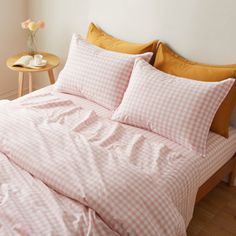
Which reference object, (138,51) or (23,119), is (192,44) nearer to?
(138,51)

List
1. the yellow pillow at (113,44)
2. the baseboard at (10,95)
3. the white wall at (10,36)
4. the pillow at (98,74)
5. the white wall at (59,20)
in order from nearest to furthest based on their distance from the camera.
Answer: the pillow at (98,74) < the yellow pillow at (113,44) < the white wall at (59,20) < the white wall at (10,36) < the baseboard at (10,95)

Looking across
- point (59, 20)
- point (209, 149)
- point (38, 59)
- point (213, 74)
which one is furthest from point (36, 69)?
point (209, 149)

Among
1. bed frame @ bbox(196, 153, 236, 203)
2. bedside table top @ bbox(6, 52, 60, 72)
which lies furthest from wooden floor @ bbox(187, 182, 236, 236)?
bedside table top @ bbox(6, 52, 60, 72)

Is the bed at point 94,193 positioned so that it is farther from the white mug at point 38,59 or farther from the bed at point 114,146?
the white mug at point 38,59

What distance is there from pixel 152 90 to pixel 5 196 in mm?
972

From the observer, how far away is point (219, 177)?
7.07 feet

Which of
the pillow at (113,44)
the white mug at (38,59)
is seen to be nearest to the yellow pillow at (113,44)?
the pillow at (113,44)

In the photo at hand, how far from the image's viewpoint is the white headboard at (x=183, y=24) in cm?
213

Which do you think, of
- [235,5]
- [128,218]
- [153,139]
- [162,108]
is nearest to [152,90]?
[162,108]

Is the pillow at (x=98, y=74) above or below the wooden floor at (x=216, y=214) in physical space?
above

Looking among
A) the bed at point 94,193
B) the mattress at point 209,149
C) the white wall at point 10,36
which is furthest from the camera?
the white wall at point 10,36

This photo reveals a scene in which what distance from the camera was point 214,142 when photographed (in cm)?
204

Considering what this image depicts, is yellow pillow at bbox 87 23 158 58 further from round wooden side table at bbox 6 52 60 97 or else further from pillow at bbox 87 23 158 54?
round wooden side table at bbox 6 52 60 97

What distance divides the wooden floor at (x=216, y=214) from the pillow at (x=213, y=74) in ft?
1.45
